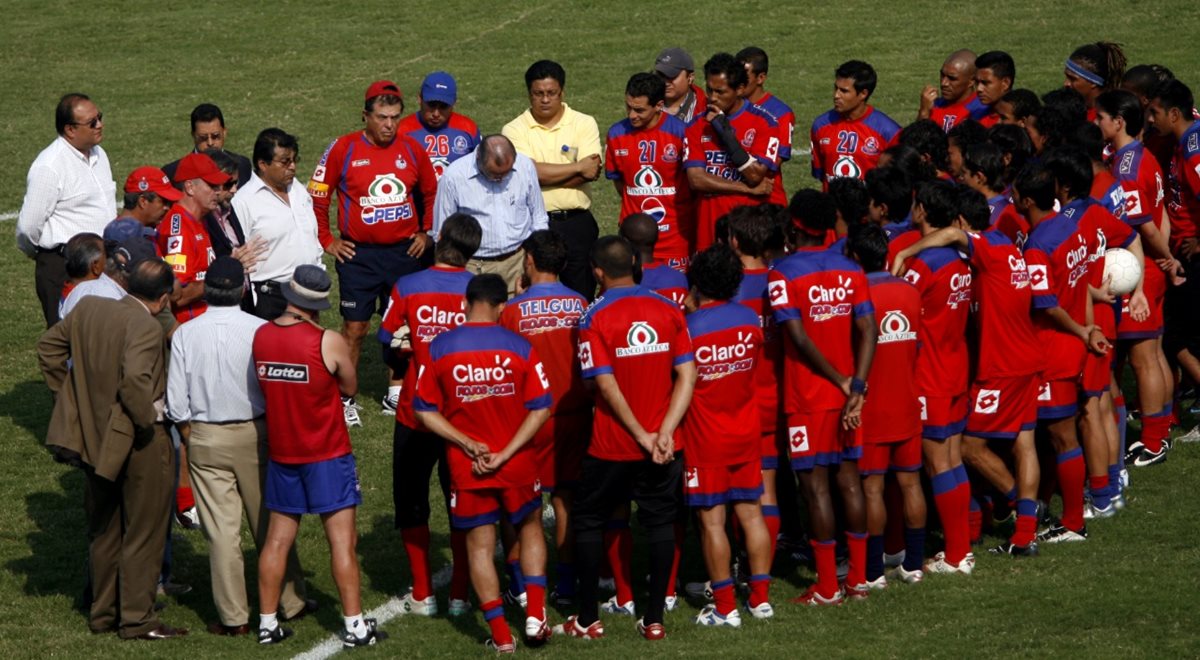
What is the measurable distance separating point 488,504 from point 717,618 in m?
1.52

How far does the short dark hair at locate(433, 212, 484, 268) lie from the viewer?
31.3 ft

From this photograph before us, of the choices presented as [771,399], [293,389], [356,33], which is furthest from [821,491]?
[356,33]

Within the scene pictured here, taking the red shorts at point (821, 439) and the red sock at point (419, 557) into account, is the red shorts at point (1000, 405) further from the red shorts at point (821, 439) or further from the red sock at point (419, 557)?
the red sock at point (419, 557)

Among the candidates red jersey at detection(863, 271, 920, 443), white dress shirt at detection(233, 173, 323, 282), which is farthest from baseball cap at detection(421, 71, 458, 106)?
red jersey at detection(863, 271, 920, 443)

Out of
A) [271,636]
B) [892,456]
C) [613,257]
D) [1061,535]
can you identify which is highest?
[613,257]

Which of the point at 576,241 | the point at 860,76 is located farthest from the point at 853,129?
the point at 576,241

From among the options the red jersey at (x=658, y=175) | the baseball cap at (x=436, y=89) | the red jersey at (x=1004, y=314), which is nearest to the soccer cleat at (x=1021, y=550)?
the red jersey at (x=1004, y=314)

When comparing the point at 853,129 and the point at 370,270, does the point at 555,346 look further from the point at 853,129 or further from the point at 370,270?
the point at 853,129

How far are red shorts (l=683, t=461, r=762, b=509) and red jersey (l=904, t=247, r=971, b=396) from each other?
1.47 meters

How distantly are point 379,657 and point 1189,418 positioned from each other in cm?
745

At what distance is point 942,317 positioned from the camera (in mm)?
9836

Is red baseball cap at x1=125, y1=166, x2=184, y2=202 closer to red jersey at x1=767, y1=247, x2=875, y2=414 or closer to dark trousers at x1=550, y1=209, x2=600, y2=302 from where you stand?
dark trousers at x1=550, y1=209, x2=600, y2=302

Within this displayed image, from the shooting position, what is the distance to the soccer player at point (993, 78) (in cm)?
1316

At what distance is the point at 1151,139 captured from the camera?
13023mm
